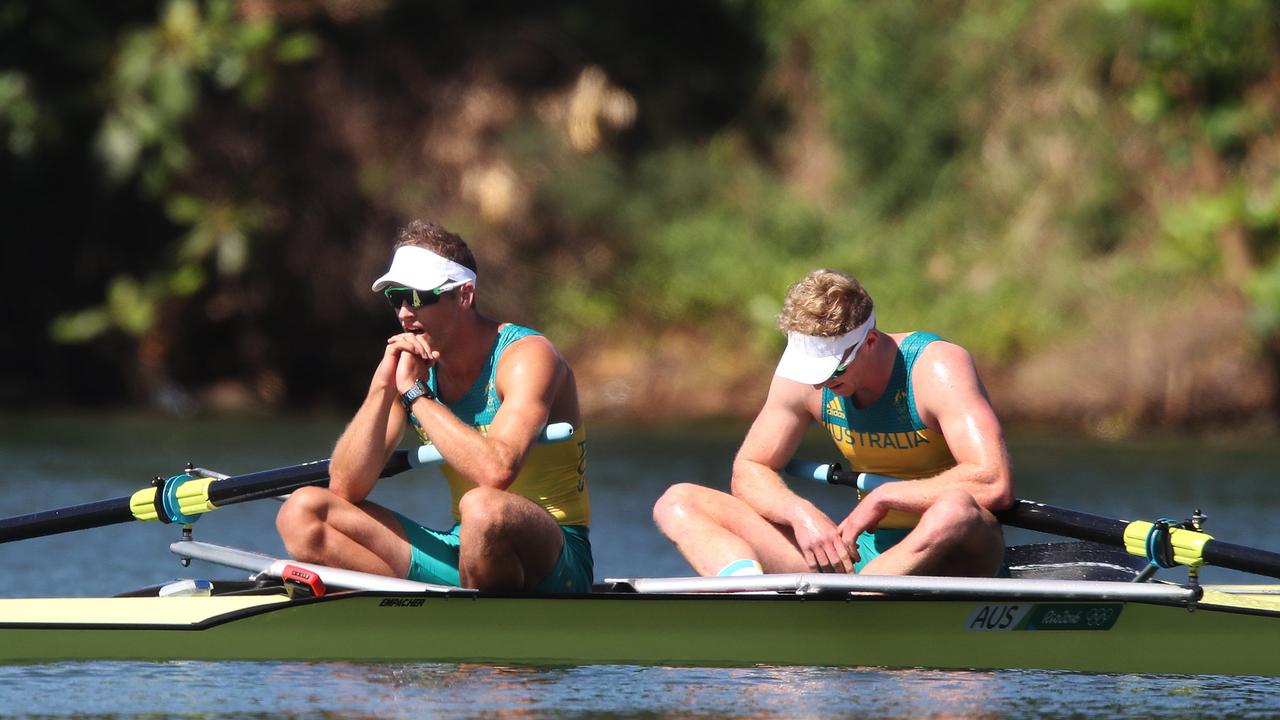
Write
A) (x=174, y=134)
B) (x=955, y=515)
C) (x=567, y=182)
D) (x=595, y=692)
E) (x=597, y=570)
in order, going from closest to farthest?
(x=595, y=692), (x=955, y=515), (x=597, y=570), (x=174, y=134), (x=567, y=182)

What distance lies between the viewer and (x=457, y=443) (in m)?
7.52

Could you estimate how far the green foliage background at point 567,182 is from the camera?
26.5 metres

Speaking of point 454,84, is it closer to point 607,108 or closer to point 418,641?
point 607,108

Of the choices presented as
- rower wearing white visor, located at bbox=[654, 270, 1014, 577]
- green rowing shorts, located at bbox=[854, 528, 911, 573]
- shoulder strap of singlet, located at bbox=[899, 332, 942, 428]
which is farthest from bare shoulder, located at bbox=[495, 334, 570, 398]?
green rowing shorts, located at bbox=[854, 528, 911, 573]

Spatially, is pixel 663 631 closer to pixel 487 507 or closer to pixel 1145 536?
pixel 487 507

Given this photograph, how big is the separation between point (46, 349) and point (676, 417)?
9.97m

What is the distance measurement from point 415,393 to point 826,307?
1691 mm

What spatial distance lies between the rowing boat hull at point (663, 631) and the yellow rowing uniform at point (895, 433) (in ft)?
1.89

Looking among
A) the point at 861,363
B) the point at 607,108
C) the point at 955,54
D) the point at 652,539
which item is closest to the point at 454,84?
the point at 607,108

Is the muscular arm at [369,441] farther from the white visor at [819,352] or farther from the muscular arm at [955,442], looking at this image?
the muscular arm at [955,442]

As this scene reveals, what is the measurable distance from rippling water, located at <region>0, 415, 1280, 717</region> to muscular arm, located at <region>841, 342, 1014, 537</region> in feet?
2.36

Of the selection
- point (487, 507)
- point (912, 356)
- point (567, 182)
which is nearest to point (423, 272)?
point (487, 507)

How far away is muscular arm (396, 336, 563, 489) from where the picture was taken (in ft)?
24.6

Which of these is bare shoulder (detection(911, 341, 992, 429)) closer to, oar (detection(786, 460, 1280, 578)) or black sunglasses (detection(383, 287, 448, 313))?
oar (detection(786, 460, 1280, 578))
